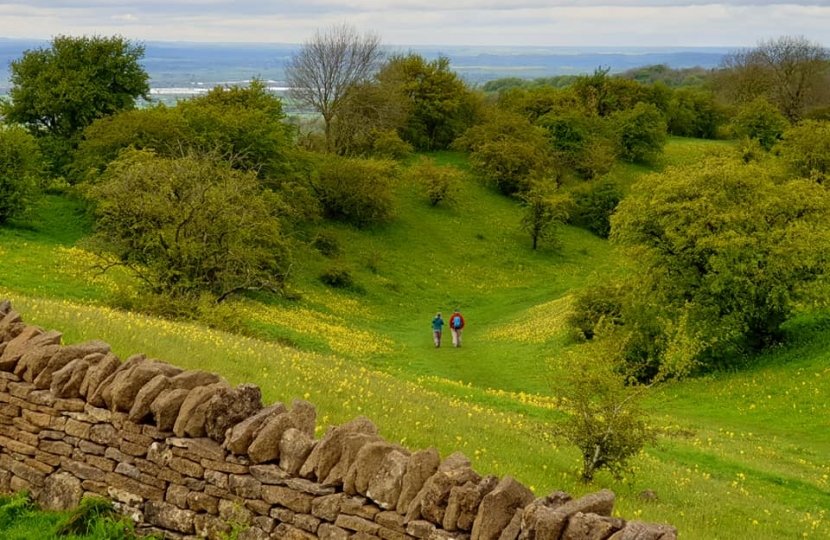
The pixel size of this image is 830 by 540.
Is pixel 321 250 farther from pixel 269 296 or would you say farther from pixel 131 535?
pixel 131 535

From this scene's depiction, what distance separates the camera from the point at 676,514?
13273 mm

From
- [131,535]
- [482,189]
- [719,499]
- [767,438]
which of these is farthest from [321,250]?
[131,535]

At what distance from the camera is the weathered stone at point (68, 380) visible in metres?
10.2

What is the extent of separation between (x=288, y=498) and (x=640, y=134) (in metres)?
88.4

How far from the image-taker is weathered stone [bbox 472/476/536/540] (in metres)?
7.70

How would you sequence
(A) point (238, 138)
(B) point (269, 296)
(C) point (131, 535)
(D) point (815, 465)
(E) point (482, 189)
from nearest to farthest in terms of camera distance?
(C) point (131, 535) → (D) point (815, 465) → (B) point (269, 296) → (A) point (238, 138) → (E) point (482, 189)

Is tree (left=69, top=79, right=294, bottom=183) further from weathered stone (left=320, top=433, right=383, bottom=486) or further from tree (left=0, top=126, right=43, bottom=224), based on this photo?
weathered stone (left=320, top=433, right=383, bottom=486)

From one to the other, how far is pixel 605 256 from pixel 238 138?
33.0 meters

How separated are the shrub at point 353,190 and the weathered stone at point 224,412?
177 feet

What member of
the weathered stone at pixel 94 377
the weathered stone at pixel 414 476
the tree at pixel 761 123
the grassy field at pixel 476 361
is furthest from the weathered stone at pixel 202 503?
the tree at pixel 761 123

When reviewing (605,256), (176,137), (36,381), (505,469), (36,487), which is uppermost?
(176,137)

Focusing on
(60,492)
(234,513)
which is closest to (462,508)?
(234,513)

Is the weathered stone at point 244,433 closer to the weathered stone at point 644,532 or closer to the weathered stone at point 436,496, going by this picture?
the weathered stone at point 436,496

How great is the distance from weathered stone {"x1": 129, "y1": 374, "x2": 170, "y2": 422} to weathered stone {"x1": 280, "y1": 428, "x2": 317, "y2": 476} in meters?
1.86
